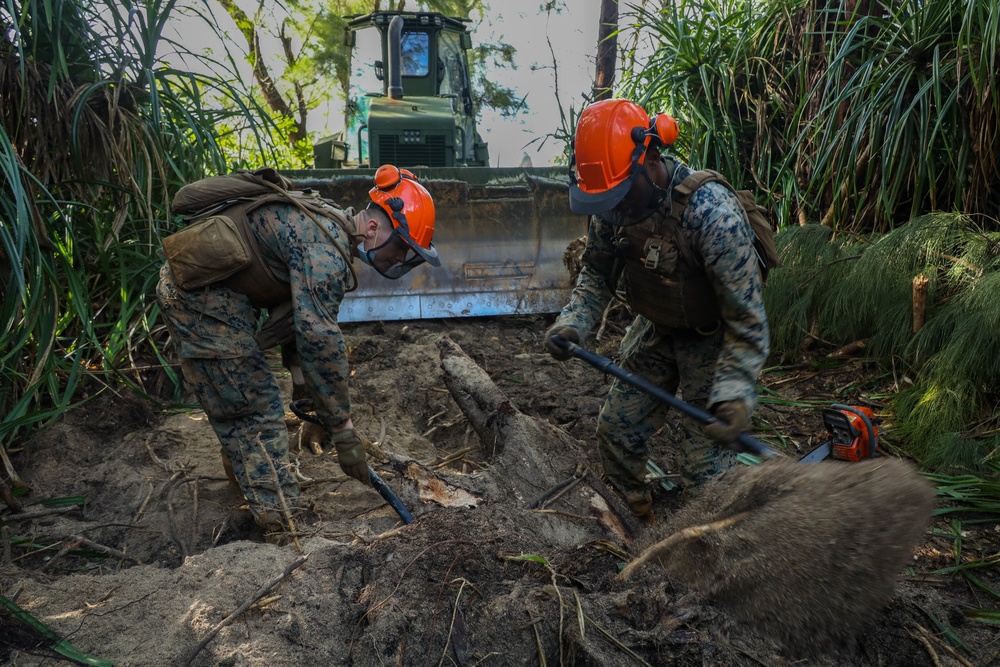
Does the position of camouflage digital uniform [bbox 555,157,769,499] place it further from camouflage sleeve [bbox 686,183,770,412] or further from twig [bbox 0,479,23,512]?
twig [bbox 0,479,23,512]

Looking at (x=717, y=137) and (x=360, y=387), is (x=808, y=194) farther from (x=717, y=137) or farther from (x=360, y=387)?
(x=360, y=387)

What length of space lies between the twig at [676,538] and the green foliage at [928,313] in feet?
5.19

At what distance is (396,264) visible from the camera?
287 cm

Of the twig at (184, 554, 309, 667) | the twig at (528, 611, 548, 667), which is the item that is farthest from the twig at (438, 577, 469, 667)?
the twig at (184, 554, 309, 667)

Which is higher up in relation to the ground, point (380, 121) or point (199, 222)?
point (380, 121)

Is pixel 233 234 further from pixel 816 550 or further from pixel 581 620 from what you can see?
pixel 816 550

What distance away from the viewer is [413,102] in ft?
21.1

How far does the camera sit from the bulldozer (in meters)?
5.41

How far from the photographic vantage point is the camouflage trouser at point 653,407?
2693 mm

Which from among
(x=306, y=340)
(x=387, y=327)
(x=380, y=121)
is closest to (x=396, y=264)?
(x=306, y=340)

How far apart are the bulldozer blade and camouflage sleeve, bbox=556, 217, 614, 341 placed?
2.62 m

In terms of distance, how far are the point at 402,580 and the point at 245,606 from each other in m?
0.40

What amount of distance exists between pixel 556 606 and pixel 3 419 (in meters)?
2.56

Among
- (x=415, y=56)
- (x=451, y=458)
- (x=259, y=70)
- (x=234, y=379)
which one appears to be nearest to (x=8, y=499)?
(x=234, y=379)
